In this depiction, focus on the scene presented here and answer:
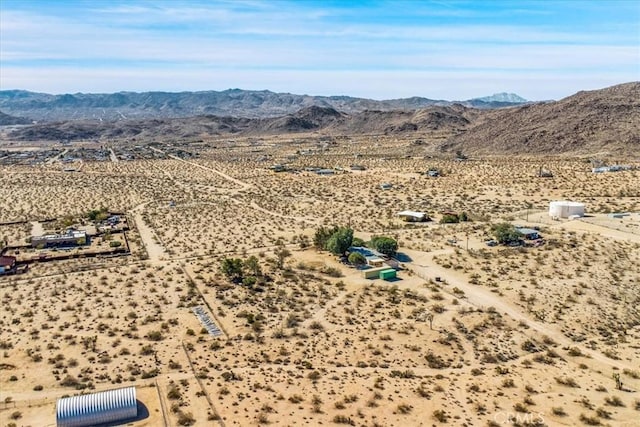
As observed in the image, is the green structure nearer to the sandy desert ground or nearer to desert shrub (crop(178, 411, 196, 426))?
the sandy desert ground

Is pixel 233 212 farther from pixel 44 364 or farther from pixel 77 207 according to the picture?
pixel 44 364

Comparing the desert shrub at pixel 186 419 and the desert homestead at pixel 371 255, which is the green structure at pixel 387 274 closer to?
the desert homestead at pixel 371 255

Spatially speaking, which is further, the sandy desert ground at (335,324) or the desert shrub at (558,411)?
the sandy desert ground at (335,324)

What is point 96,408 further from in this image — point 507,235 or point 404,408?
point 507,235

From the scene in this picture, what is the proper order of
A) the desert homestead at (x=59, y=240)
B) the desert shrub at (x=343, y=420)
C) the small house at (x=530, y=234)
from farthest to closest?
the desert homestead at (x=59, y=240)
the small house at (x=530, y=234)
the desert shrub at (x=343, y=420)

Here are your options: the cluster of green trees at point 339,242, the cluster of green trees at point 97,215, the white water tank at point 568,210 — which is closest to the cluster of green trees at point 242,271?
the cluster of green trees at point 339,242

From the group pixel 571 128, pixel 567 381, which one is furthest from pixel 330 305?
pixel 571 128
